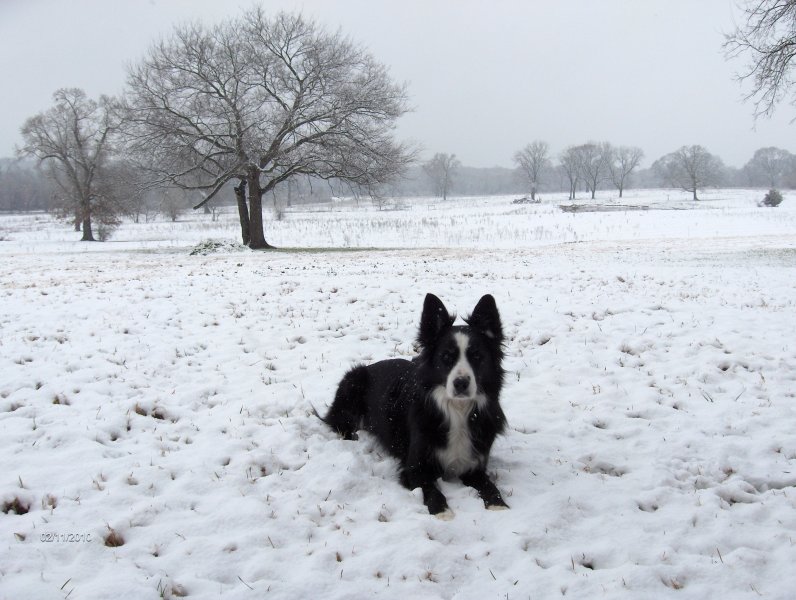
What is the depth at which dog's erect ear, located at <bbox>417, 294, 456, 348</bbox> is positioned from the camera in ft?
13.8

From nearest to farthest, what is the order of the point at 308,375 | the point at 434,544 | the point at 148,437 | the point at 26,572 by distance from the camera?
the point at 26,572
the point at 434,544
the point at 148,437
the point at 308,375

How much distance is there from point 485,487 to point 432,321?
139 cm

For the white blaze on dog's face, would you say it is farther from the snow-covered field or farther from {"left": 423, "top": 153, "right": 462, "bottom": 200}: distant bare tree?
{"left": 423, "top": 153, "right": 462, "bottom": 200}: distant bare tree

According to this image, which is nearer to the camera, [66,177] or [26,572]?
[26,572]

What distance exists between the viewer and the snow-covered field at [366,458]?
305 cm

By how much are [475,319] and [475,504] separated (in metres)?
1.45

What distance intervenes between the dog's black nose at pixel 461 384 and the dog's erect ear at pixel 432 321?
50cm

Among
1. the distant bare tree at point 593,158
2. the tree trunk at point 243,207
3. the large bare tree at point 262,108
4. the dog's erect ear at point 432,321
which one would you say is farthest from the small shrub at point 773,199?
the dog's erect ear at point 432,321

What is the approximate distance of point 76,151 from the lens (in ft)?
118

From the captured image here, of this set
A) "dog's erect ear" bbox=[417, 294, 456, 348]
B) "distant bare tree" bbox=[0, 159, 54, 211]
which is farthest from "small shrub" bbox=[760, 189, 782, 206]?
"distant bare tree" bbox=[0, 159, 54, 211]

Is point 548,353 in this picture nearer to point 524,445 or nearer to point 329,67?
point 524,445

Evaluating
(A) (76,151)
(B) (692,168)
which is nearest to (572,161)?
(B) (692,168)

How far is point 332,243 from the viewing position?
30.7 metres

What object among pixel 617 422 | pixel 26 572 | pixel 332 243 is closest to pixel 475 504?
pixel 617 422
